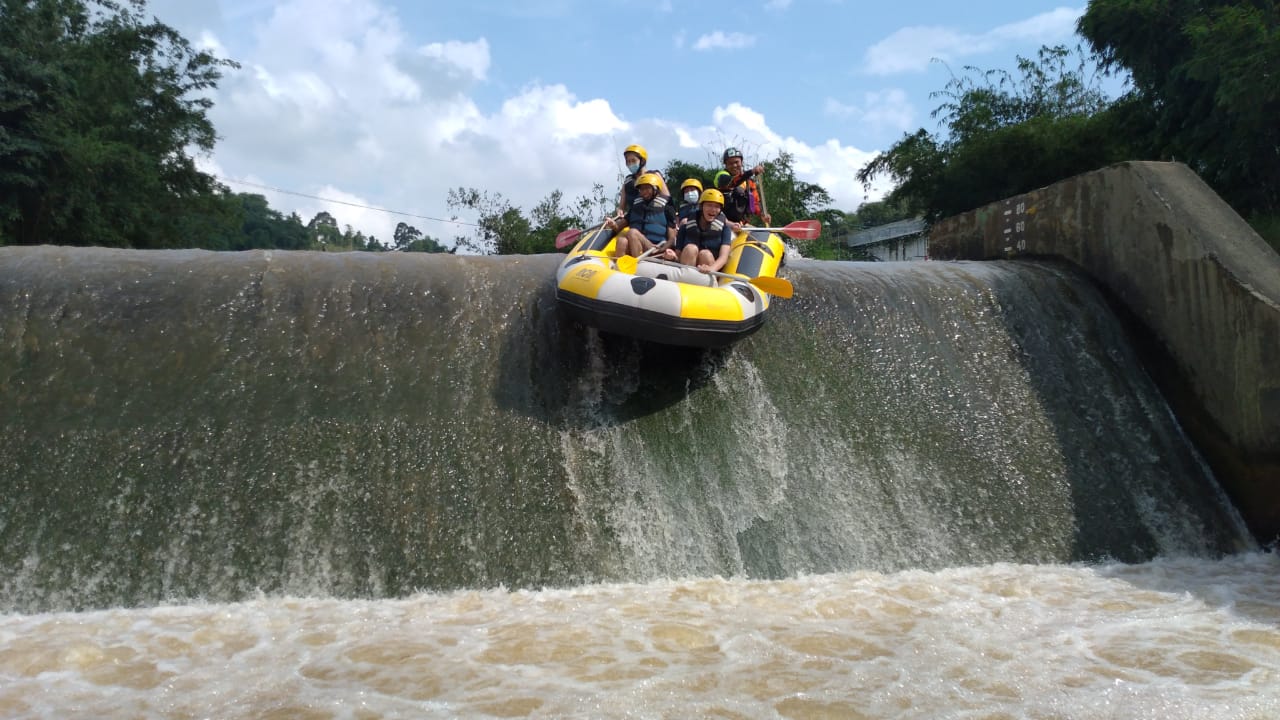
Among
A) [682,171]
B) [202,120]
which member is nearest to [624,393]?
[202,120]

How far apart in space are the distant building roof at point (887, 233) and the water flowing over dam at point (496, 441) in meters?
28.1

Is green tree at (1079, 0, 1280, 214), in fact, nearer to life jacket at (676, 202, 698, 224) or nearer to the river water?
the river water

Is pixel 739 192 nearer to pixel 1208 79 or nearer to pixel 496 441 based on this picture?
pixel 496 441

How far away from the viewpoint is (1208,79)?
1264cm

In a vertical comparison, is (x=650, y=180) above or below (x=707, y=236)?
above

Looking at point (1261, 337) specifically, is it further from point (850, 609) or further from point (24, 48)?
point (24, 48)

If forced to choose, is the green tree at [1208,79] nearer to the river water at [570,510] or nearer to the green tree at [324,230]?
the river water at [570,510]

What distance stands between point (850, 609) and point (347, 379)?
2840mm

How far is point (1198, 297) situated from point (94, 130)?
58.9ft

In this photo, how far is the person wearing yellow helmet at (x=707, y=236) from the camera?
5.88 m

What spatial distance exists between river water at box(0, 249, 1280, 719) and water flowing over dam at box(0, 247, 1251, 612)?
2cm

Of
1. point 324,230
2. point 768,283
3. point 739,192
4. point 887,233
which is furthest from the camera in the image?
point 324,230

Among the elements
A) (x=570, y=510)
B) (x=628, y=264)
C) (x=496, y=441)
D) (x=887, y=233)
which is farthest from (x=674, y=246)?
(x=887, y=233)

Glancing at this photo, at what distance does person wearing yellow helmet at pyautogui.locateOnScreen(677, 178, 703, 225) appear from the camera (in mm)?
6172
